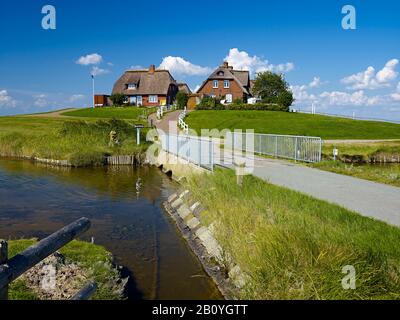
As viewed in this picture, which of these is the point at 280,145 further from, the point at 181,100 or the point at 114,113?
the point at 181,100

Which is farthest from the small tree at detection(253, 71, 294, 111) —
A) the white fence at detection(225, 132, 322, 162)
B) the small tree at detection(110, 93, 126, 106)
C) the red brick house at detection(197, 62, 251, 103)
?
the white fence at detection(225, 132, 322, 162)

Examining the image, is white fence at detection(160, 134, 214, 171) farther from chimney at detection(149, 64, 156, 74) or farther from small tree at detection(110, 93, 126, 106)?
chimney at detection(149, 64, 156, 74)

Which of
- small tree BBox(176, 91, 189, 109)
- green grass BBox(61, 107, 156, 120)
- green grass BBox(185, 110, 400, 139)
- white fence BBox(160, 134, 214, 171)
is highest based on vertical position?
small tree BBox(176, 91, 189, 109)

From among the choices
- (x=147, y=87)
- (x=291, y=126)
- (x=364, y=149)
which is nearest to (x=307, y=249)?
(x=364, y=149)

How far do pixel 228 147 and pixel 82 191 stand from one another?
12.7m

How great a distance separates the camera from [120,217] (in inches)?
A: 496

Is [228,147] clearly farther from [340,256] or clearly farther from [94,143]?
[340,256]

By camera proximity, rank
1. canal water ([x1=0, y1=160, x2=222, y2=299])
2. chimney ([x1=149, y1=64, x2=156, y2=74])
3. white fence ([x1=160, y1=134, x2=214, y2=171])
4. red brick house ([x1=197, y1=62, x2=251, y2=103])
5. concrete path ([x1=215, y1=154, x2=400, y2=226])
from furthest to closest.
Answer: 1. chimney ([x1=149, y1=64, x2=156, y2=74])
2. red brick house ([x1=197, y1=62, x2=251, y2=103])
3. white fence ([x1=160, y1=134, x2=214, y2=171])
4. concrete path ([x1=215, y1=154, x2=400, y2=226])
5. canal water ([x1=0, y1=160, x2=222, y2=299])

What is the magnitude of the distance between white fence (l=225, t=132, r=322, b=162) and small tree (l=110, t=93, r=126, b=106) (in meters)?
49.7

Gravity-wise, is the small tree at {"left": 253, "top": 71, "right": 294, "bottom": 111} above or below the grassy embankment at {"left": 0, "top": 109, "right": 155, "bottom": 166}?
above

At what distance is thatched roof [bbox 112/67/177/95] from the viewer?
7788 centimetres

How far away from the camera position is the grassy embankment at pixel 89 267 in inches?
237

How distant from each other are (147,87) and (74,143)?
2016 inches
